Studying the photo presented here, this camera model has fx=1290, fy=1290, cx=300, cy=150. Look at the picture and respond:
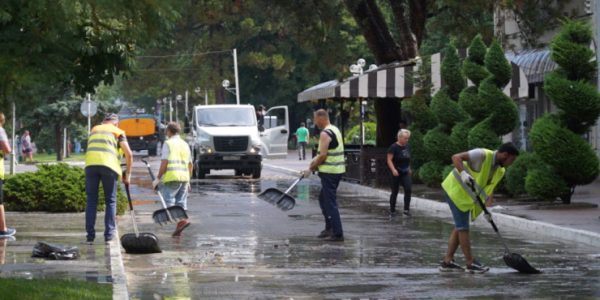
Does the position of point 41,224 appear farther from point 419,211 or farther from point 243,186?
point 243,186

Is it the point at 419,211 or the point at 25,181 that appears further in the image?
the point at 419,211

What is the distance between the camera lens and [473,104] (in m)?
28.7

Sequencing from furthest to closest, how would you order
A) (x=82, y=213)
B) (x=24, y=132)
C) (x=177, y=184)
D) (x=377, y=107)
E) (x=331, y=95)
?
(x=24, y=132)
(x=377, y=107)
(x=331, y=95)
(x=82, y=213)
(x=177, y=184)

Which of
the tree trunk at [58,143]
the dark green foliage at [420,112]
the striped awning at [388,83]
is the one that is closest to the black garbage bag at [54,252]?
the dark green foliage at [420,112]

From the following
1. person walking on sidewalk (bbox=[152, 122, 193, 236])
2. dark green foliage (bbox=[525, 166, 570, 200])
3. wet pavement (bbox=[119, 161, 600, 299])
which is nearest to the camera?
wet pavement (bbox=[119, 161, 600, 299])

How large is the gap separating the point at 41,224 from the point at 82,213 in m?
2.47

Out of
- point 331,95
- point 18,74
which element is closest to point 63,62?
point 18,74

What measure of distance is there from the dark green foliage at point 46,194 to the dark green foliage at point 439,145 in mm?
10312

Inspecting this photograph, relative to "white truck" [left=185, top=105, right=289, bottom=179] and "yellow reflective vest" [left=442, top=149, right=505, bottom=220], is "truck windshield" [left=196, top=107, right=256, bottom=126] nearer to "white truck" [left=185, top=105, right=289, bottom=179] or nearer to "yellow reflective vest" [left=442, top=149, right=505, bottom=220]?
"white truck" [left=185, top=105, right=289, bottom=179]

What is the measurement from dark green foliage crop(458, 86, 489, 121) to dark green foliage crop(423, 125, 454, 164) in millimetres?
1777

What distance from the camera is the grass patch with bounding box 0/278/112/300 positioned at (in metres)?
11.6

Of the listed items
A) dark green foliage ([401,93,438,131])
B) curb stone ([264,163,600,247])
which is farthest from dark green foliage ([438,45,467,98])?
curb stone ([264,163,600,247])

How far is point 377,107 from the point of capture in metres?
39.0

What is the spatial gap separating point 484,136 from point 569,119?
3364 mm
